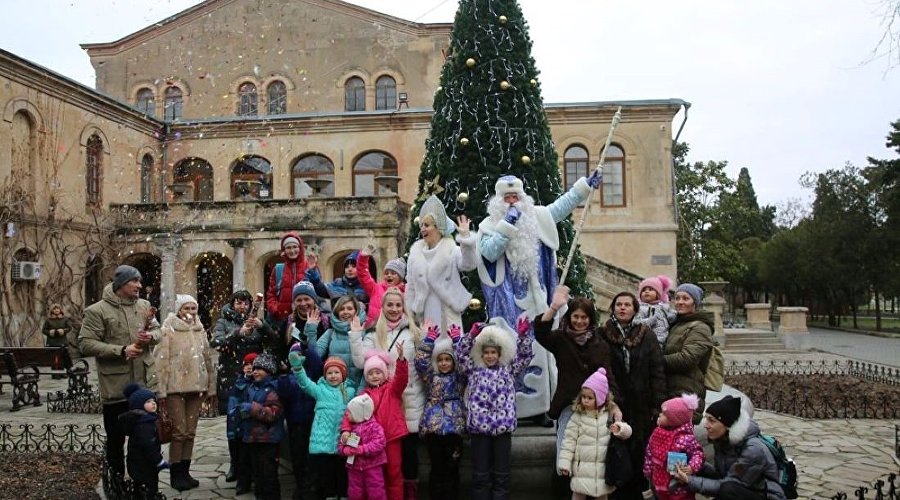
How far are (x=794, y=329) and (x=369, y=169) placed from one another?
645 inches

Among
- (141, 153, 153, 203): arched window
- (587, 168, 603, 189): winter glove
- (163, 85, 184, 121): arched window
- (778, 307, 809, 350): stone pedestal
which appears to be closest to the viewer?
(587, 168, 603, 189): winter glove

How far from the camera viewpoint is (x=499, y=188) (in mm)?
6820

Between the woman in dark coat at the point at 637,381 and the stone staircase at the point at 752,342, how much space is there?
18087mm

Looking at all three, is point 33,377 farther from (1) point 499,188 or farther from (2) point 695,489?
(2) point 695,489

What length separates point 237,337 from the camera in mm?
6949

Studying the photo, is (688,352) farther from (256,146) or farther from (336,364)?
(256,146)

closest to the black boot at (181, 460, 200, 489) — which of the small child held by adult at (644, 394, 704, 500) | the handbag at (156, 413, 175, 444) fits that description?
the handbag at (156, 413, 175, 444)

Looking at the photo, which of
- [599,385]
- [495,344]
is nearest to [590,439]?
[599,385]

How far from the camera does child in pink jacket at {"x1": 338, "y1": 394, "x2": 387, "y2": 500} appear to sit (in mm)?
5707

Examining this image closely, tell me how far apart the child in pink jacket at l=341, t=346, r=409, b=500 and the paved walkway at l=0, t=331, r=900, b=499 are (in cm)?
158

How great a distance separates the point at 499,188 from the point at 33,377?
11.4m

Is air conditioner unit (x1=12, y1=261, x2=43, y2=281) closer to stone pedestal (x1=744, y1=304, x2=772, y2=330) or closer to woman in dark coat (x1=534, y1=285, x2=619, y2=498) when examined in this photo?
woman in dark coat (x1=534, y1=285, x2=619, y2=498)

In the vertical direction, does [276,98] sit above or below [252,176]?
above

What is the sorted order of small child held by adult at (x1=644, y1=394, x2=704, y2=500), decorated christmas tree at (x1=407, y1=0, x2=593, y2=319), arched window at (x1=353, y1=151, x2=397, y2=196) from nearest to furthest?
1. small child held by adult at (x1=644, y1=394, x2=704, y2=500)
2. decorated christmas tree at (x1=407, y1=0, x2=593, y2=319)
3. arched window at (x1=353, y1=151, x2=397, y2=196)
